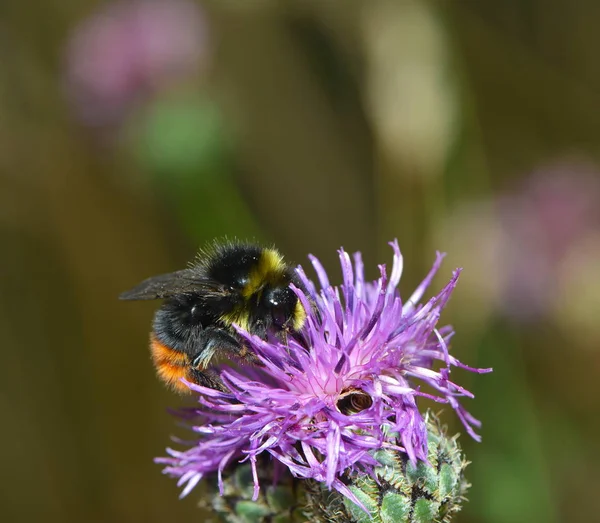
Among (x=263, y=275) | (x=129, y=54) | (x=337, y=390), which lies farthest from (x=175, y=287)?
(x=129, y=54)

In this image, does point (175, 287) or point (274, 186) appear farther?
point (274, 186)

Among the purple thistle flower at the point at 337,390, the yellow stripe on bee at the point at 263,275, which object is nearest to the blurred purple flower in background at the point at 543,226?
the purple thistle flower at the point at 337,390

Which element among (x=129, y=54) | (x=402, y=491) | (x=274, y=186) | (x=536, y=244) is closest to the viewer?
(x=402, y=491)

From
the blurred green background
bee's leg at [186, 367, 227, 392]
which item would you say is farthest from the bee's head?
the blurred green background

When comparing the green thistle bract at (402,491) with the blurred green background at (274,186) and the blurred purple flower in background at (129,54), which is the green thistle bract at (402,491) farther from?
the blurred purple flower in background at (129,54)

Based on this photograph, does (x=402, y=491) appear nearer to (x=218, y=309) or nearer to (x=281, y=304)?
(x=281, y=304)

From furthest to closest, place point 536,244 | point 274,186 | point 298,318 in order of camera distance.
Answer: point 274,186
point 536,244
point 298,318
